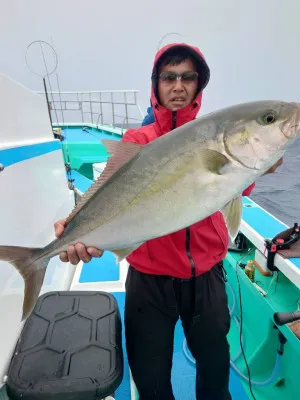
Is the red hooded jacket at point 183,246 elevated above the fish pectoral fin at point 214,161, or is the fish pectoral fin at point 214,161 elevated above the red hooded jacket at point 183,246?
the fish pectoral fin at point 214,161

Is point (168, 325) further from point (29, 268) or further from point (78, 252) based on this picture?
point (29, 268)

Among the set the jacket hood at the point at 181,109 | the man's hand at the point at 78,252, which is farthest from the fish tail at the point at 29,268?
the jacket hood at the point at 181,109

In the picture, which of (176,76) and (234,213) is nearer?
(234,213)

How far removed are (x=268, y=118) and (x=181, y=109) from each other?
800mm

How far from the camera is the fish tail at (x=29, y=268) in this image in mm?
1660

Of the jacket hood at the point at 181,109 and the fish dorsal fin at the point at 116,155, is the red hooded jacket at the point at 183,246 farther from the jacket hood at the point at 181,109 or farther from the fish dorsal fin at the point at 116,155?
the fish dorsal fin at the point at 116,155

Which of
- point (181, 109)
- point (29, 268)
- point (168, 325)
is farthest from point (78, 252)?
point (181, 109)

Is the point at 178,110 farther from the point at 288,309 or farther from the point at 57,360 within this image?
the point at 288,309

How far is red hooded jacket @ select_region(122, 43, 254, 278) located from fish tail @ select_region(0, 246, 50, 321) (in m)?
0.58

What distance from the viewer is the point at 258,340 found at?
3.05m

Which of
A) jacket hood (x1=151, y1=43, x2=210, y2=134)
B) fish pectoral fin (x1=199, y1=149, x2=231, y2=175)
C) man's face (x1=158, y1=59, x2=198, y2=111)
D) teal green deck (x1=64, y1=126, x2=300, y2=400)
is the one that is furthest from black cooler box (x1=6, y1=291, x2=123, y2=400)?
man's face (x1=158, y1=59, x2=198, y2=111)

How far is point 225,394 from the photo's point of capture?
6.82 feet

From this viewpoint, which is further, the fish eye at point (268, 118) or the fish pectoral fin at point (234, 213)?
the fish pectoral fin at point (234, 213)

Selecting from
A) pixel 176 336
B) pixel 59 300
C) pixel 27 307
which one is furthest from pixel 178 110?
pixel 176 336
